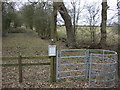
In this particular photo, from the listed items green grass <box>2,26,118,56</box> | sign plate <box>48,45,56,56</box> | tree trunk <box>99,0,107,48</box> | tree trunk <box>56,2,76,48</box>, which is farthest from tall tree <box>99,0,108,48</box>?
sign plate <box>48,45,56,56</box>

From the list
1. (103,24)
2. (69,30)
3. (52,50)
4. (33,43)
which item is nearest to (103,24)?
(103,24)

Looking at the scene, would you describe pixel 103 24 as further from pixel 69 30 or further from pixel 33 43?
pixel 33 43

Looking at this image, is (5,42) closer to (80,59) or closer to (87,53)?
(80,59)

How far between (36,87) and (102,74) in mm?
2019

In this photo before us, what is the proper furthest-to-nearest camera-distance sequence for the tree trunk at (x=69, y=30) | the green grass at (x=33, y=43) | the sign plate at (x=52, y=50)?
the tree trunk at (x=69, y=30) → the green grass at (x=33, y=43) → the sign plate at (x=52, y=50)

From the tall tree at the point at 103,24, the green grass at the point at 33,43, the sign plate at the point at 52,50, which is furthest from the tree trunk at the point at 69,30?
the sign plate at the point at 52,50

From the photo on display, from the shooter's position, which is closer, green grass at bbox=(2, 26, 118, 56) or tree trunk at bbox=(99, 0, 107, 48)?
green grass at bbox=(2, 26, 118, 56)

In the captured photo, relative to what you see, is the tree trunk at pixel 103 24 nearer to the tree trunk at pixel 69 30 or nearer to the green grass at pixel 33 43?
the green grass at pixel 33 43

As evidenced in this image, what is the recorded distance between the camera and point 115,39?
867 cm

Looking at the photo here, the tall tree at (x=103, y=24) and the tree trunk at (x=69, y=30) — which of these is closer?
the tall tree at (x=103, y=24)

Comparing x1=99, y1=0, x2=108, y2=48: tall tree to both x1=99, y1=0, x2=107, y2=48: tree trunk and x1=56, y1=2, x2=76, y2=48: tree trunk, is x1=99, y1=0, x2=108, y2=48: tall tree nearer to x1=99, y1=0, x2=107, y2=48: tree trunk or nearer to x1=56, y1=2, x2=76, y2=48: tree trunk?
x1=99, y1=0, x2=107, y2=48: tree trunk

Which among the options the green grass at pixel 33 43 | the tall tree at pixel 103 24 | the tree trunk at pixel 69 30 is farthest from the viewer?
the tree trunk at pixel 69 30

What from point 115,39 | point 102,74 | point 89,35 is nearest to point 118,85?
point 102,74

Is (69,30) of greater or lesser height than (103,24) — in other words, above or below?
below
